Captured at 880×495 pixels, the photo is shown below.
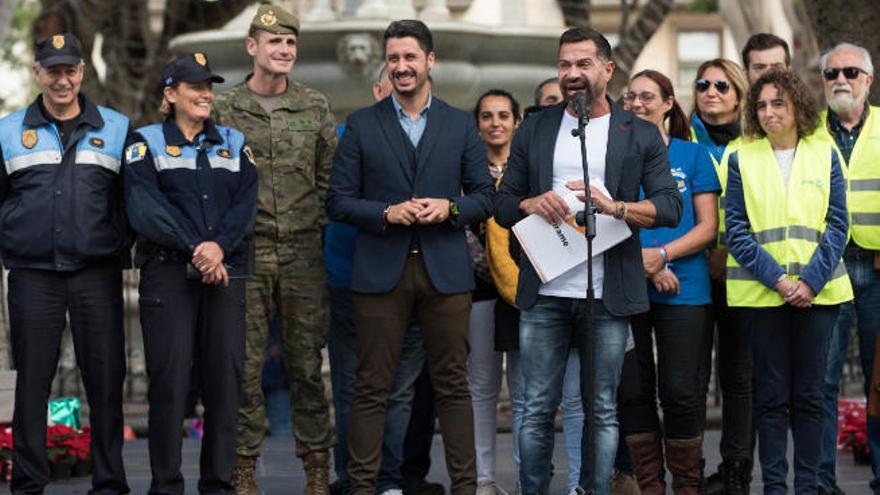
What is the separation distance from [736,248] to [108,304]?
2.93 meters

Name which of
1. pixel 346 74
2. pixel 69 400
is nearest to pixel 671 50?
pixel 346 74

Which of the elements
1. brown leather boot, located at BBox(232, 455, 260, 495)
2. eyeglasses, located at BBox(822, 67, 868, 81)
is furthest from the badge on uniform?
eyeglasses, located at BBox(822, 67, 868, 81)

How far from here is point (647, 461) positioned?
335 inches

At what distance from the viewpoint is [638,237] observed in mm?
7953

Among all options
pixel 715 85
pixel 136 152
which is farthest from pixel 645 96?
pixel 136 152

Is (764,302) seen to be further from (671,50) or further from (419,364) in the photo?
(671,50)

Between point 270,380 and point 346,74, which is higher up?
point 346,74

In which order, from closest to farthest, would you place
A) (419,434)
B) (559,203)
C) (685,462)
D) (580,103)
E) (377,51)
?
(580,103) → (559,203) → (685,462) → (419,434) → (377,51)

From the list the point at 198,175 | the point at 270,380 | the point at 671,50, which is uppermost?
the point at 671,50

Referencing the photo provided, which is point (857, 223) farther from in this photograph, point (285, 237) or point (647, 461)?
point (285, 237)

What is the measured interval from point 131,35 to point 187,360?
1113cm

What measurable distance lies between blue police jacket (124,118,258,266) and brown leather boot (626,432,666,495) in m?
2.02

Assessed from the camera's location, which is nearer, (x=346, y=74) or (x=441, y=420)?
(x=441, y=420)

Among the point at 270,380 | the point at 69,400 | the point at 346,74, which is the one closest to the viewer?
the point at 69,400
